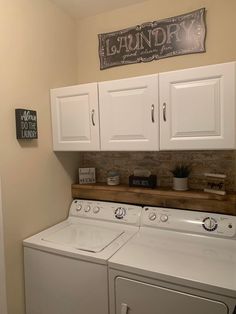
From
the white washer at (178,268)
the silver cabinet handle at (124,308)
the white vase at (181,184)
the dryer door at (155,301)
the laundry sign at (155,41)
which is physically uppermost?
the laundry sign at (155,41)

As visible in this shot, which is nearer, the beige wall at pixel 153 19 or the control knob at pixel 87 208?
the beige wall at pixel 153 19

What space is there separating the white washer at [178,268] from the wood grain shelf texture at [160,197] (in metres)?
0.06

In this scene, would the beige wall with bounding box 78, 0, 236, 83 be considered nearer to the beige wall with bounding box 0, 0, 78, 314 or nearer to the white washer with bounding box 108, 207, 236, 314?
the beige wall with bounding box 0, 0, 78, 314

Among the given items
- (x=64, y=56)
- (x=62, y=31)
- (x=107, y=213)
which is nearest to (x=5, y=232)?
(x=107, y=213)

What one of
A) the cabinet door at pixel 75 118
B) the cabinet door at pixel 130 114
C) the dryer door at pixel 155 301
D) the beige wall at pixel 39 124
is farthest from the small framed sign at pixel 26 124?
the dryer door at pixel 155 301

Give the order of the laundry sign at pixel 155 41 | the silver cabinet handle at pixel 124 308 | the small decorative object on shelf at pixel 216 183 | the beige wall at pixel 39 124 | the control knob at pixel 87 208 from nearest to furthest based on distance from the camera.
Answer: the silver cabinet handle at pixel 124 308, the beige wall at pixel 39 124, the small decorative object on shelf at pixel 216 183, the laundry sign at pixel 155 41, the control knob at pixel 87 208

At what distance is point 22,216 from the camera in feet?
5.36

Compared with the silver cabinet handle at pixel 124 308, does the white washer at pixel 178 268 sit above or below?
above

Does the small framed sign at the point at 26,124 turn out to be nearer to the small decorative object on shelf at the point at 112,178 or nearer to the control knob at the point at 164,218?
the small decorative object on shelf at the point at 112,178

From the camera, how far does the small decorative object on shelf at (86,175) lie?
6.95ft


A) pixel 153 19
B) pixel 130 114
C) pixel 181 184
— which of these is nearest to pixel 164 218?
pixel 181 184

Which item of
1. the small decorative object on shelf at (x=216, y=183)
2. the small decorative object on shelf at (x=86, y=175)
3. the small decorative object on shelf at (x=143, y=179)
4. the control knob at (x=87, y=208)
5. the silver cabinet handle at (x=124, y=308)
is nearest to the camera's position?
the silver cabinet handle at (x=124, y=308)

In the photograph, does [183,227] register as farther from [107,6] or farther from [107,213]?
[107,6]

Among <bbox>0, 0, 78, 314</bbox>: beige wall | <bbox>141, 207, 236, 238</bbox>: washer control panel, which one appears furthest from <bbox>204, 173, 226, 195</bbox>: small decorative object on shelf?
<bbox>0, 0, 78, 314</bbox>: beige wall
